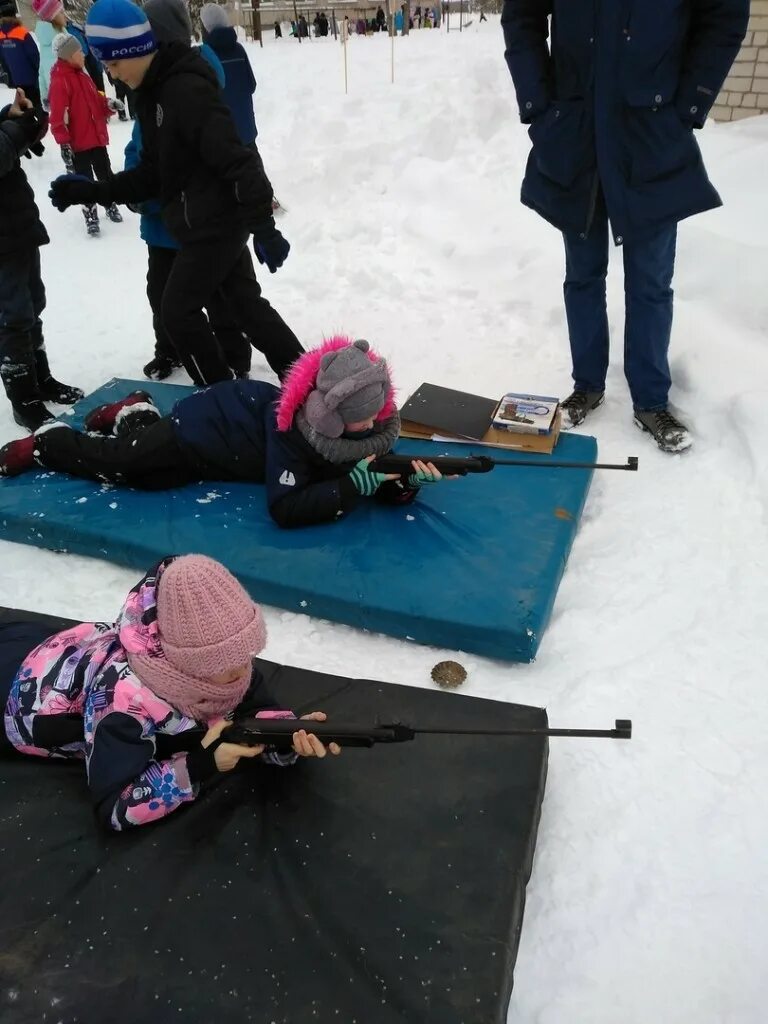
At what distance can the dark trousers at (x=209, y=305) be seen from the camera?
3.32 metres

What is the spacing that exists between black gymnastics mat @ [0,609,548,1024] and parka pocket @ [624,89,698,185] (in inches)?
82.8

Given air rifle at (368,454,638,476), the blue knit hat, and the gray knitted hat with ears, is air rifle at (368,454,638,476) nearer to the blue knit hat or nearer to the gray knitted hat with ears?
the gray knitted hat with ears

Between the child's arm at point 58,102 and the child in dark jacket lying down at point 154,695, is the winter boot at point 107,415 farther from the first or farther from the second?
the child's arm at point 58,102

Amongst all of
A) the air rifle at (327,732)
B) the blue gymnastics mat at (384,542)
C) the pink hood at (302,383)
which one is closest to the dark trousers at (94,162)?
the blue gymnastics mat at (384,542)

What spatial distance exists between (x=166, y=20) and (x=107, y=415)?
1608 mm

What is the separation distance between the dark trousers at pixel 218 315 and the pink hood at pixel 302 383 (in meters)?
1.23

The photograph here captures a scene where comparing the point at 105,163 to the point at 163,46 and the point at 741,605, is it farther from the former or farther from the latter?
the point at 741,605

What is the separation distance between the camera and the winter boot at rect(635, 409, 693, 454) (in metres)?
3.24

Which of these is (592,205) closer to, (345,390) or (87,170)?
(345,390)

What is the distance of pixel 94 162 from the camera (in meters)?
6.32

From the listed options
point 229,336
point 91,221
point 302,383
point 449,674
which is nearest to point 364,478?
point 302,383

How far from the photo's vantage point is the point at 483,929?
61.9 inches

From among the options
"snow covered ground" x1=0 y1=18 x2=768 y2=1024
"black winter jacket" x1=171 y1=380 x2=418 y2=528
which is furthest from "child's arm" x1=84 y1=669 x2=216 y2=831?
"black winter jacket" x1=171 y1=380 x2=418 y2=528

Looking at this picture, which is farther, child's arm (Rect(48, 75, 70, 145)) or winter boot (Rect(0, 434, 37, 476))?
child's arm (Rect(48, 75, 70, 145))
